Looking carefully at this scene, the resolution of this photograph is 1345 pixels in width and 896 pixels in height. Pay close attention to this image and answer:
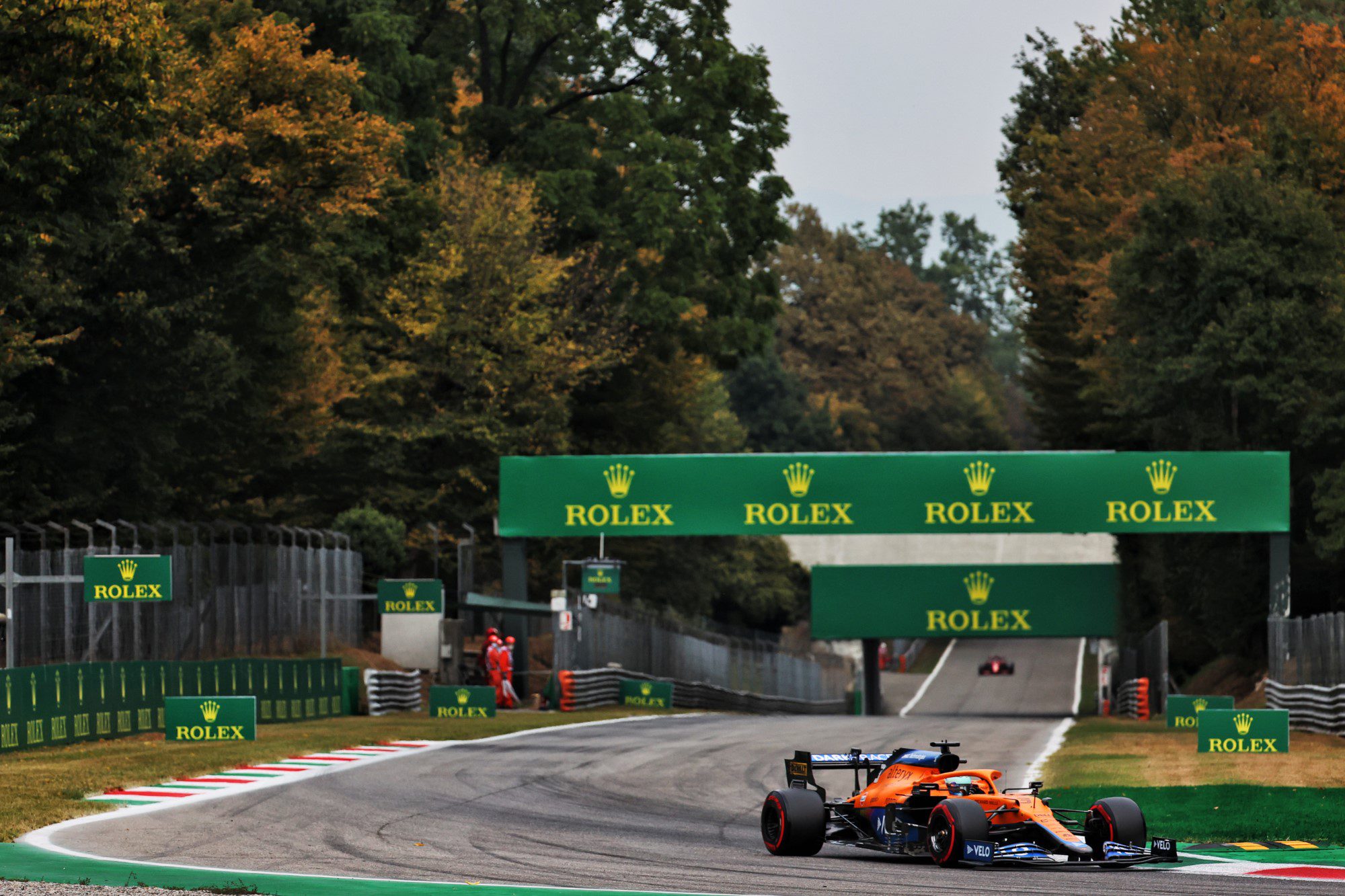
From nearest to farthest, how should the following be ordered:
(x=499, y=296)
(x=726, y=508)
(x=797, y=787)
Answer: (x=797, y=787) < (x=726, y=508) < (x=499, y=296)

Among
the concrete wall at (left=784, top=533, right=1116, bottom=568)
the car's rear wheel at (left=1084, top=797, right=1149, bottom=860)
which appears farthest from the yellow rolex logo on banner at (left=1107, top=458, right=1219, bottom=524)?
the concrete wall at (left=784, top=533, right=1116, bottom=568)

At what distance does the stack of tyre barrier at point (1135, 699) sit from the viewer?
50.3 meters

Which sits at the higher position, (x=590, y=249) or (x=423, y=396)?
(x=590, y=249)

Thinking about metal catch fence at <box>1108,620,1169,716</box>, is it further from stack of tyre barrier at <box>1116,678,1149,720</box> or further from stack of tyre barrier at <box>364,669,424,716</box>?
stack of tyre barrier at <box>364,669,424,716</box>

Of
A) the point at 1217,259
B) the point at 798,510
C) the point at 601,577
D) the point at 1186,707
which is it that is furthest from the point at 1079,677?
the point at 1186,707

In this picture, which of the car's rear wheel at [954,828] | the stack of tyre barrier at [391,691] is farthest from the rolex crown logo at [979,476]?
the car's rear wheel at [954,828]

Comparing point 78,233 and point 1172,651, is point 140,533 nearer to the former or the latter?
point 78,233

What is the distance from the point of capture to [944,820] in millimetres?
13039

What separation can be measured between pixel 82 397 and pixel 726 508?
50.6 ft

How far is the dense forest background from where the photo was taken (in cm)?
3500

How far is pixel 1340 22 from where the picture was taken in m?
54.0

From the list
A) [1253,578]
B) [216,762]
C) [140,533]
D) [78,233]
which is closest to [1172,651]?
[1253,578]

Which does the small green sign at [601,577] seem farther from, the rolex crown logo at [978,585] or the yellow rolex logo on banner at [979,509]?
the rolex crown logo at [978,585]

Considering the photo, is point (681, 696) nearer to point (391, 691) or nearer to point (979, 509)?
point (979, 509)
